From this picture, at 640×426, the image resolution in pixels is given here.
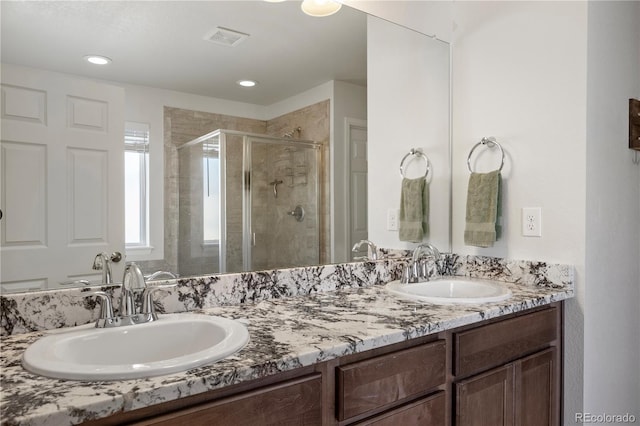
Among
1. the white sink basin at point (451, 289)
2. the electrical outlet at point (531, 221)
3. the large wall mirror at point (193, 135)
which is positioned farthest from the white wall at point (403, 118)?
the electrical outlet at point (531, 221)

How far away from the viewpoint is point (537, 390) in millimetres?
1475

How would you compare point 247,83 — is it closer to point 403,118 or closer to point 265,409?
point 403,118

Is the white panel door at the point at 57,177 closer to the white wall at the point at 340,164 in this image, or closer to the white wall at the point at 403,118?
the white wall at the point at 340,164

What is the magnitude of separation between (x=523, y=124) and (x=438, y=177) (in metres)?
0.45

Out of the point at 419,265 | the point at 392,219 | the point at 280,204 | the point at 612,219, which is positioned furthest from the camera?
the point at 392,219

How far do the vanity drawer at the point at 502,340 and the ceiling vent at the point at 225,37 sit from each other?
4.00 ft

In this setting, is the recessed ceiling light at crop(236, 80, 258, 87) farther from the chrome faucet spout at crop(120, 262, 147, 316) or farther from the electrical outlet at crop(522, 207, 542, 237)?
the electrical outlet at crop(522, 207, 542, 237)

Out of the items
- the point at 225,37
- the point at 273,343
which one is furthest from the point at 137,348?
the point at 225,37

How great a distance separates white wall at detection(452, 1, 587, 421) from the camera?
5.15ft

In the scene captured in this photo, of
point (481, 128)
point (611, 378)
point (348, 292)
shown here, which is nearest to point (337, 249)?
point (348, 292)

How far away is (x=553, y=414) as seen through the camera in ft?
5.13

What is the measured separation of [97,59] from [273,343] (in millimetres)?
956

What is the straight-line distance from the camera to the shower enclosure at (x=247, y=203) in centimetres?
133

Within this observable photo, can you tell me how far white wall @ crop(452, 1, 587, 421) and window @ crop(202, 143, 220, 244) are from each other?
120 cm
